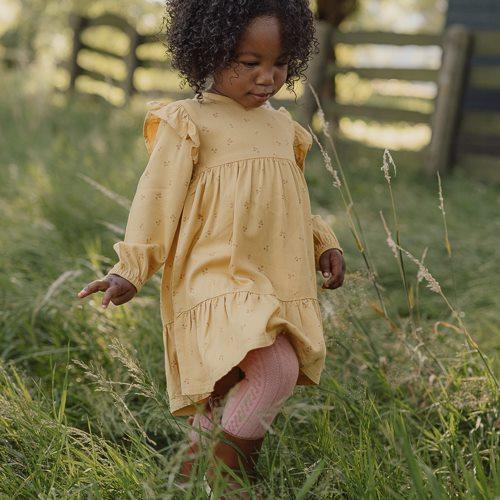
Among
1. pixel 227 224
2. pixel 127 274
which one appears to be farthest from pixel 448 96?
pixel 127 274

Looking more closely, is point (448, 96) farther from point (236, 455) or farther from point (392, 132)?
point (392, 132)

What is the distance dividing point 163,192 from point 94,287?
1.04ft

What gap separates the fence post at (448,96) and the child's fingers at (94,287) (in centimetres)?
603

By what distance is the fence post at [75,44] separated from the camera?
11.8 meters

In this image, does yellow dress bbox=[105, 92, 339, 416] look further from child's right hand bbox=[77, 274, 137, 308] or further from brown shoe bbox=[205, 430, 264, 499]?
brown shoe bbox=[205, 430, 264, 499]

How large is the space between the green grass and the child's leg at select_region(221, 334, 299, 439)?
0.09 metres

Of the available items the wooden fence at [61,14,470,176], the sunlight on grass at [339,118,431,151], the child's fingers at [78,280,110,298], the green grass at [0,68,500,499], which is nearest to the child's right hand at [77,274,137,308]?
the child's fingers at [78,280,110,298]

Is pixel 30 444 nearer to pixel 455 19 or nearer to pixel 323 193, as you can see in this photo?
pixel 323 193

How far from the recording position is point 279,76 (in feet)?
6.90

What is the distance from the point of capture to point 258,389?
1.92 metres

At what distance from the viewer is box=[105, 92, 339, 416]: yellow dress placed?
2.03m

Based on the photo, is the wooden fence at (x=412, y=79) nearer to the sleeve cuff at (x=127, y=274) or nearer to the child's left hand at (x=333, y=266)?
the child's left hand at (x=333, y=266)

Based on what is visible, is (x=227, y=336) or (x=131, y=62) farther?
(x=131, y=62)

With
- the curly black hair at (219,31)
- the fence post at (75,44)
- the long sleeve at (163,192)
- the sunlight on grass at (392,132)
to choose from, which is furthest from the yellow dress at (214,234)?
the sunlight on grass at (392,132)
